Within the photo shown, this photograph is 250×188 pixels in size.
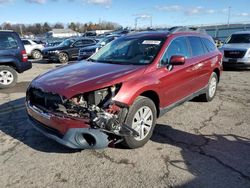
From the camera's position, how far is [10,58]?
30.6 feet

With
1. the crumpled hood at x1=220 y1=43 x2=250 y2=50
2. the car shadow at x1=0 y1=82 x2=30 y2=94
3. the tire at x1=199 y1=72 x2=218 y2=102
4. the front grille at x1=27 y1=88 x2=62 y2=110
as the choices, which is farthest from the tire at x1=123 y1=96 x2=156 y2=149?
the crumpled hood at x1=220 y1=43 x2=250 y2=50

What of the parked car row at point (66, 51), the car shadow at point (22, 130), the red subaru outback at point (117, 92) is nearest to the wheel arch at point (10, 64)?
the car shadow at point (22, 130)

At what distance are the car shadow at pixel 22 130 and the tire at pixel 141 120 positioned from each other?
94 centimetres

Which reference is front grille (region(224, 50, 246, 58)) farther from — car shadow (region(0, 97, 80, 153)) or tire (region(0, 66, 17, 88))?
car shadow (region(0, 97, 80, 153))

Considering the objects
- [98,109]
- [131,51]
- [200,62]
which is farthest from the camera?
[200,62]

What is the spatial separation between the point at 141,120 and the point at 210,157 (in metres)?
1.14

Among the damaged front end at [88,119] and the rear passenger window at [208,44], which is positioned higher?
the rear passenger window at [208,44]

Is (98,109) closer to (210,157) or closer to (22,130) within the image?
(210,157)

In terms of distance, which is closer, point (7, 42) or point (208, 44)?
point (208, 44)

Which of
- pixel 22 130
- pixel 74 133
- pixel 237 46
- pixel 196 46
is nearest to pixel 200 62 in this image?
pixel 196 46

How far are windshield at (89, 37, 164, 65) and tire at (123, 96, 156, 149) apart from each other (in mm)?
775

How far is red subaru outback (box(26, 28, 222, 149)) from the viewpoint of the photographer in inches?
147

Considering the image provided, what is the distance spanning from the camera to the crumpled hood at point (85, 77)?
3.82 metres

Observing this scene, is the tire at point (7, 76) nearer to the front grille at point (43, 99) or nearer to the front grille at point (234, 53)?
the front grille at point (43, 99)
